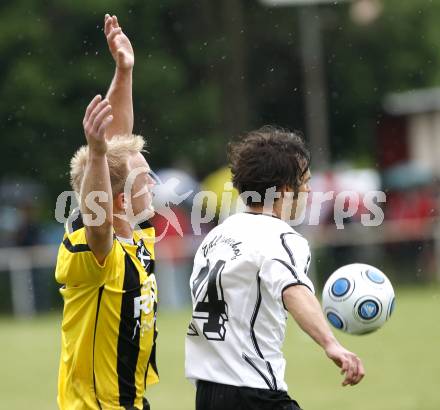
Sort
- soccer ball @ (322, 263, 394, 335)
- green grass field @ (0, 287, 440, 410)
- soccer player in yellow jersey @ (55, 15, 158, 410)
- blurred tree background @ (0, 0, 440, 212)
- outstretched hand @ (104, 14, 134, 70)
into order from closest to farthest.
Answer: soccer player in yellow jersey @ (55, 15, 158, 410) < soccer ball @ (322, 263, 394, 335) < outstretched hand @ (104, 14, 134, 70) < green grass field @ (0, 287, 440, 410) < blurred tree background @ (0, 0, 440, 212)

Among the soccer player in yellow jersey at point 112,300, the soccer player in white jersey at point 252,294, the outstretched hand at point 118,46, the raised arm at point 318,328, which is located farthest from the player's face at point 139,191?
the raised arm at point 318,328

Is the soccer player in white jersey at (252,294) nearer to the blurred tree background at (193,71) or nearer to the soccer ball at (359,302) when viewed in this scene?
the soccer ball at (359,302)

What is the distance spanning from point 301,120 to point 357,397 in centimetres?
1624

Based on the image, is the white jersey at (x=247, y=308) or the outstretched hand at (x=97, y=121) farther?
the white jersey at (x=247, y=308)

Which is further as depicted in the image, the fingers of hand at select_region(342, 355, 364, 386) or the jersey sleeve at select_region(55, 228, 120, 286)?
the jersey sleeve at select_region(55, 228, 120, 286)

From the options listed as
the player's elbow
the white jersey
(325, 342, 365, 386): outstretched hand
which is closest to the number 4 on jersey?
the white jersey

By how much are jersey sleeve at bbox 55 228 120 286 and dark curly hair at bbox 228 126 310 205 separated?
25.4 inches

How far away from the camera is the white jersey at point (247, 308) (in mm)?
4492

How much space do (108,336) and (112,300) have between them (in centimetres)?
17

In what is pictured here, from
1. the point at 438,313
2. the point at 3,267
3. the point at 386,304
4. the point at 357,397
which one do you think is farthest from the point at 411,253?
the point at 386,304

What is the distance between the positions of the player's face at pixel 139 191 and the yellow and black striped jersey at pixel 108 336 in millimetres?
167

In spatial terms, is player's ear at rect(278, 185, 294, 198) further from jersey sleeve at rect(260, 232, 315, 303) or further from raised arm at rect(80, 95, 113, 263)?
raised arm at rect(80, 95, 113, 263)

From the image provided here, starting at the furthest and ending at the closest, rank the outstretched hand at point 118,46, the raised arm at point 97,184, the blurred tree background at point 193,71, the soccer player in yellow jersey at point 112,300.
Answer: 1. the blurred tree background at point 193,71
2. the outstretched hand at point 118,46
3. the soccer player in yellow jersey at point 112,300
4. the raised arm at point 97,184

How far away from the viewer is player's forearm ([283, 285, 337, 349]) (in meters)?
4.23
